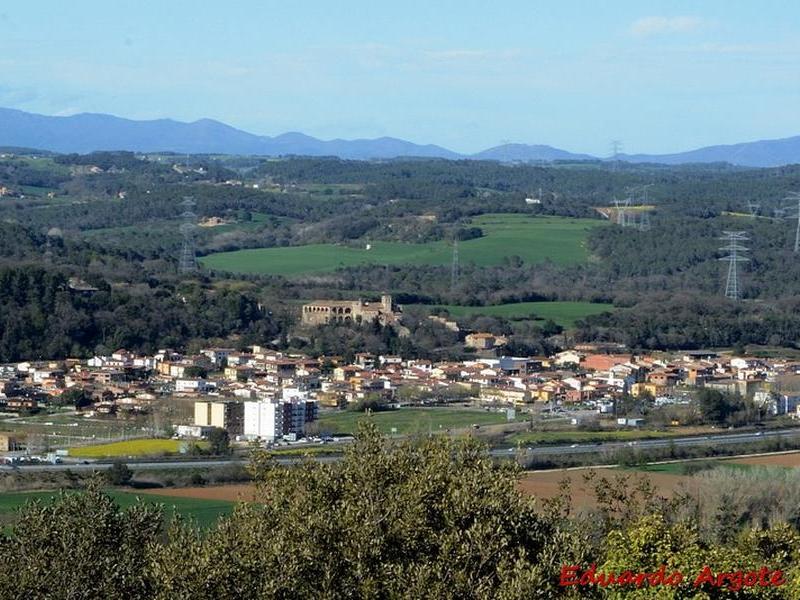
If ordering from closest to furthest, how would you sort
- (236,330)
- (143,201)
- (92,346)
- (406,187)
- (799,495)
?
(799,495) → (92,346) → (236,330) → (143,201) → (406,187)

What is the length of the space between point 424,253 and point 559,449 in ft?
125

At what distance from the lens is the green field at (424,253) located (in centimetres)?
6275

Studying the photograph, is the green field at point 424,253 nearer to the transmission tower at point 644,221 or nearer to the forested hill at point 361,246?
the forested hill at point 361,246

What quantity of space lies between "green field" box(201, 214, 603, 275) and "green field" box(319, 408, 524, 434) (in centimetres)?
2618

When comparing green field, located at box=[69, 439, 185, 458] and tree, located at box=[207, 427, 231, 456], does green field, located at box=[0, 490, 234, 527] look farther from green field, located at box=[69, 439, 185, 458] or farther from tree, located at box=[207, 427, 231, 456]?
tree, located at box=[207, 427, 231, 456]

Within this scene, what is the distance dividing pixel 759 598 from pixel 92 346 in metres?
34.8

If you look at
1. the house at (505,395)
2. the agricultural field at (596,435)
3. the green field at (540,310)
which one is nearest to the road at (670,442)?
the agricultural field at (596,435)

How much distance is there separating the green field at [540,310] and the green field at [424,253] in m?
9.15

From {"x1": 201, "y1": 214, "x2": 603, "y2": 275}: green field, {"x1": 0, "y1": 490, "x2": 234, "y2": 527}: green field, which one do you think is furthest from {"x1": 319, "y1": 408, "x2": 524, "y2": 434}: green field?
{"x1": 201, "y1": 214, "x2": 603, "y2": 275}: green field

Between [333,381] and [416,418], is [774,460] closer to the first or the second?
[416,418]

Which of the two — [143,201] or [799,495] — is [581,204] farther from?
[799,495]

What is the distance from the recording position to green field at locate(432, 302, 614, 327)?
50469 millimetres

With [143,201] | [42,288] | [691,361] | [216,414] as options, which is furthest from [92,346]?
[143,201]

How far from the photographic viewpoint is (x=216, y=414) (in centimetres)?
3200
